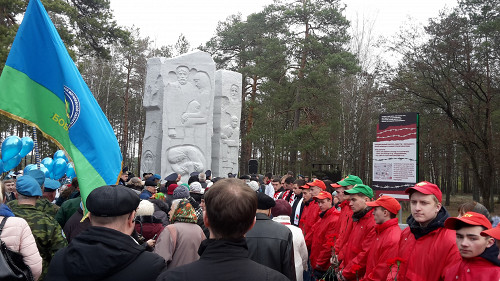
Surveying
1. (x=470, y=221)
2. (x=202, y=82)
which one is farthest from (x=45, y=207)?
(x=202, y=82)

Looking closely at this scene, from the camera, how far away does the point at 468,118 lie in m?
21.2

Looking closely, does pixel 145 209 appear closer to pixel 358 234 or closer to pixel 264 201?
pixel 264 201

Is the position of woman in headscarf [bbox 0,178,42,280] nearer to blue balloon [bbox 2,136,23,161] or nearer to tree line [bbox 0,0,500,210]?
blue balloon [bbox 2,136,23,161]

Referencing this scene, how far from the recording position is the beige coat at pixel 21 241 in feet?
10.00

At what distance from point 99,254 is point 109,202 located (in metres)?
0.26

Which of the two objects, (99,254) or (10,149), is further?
(10,149)

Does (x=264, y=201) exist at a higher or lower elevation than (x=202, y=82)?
lower

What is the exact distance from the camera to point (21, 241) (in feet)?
10.1

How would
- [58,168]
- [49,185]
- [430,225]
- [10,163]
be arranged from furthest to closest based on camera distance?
1. [58,168]
2. [10,163]
3. [49,185]
4. [430,225]

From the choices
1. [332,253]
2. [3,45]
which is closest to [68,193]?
[332,253]

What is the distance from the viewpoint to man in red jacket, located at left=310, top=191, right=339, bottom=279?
572 cm

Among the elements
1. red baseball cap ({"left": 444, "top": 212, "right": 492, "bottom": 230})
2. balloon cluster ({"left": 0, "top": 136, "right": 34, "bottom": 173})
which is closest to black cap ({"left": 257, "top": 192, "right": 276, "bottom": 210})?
red baseball cap ({"left": 444, "top": 212, "right": 492, "bottom": 230})

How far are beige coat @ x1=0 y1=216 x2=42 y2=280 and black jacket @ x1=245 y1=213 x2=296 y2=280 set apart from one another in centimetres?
153

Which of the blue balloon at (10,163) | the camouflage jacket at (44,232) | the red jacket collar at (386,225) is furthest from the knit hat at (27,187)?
the blue balloon at (10,163)
